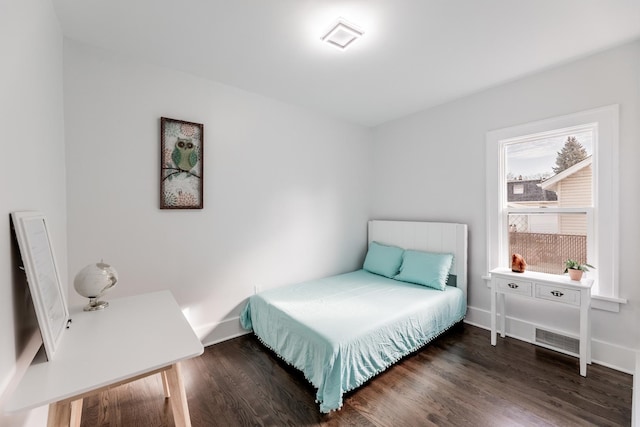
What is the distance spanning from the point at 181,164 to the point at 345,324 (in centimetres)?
192

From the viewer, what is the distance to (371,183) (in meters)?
4.08

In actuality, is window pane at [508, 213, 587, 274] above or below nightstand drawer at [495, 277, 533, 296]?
above

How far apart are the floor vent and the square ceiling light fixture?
2989 millimetres

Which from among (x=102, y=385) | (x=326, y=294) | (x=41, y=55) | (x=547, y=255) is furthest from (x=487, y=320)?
(x=41, y=55)

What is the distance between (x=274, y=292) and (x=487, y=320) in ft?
7.37

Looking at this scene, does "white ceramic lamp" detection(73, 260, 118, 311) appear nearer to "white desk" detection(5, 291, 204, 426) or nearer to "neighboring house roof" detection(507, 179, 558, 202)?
"white desk" detection(5, 291, 204, 426)

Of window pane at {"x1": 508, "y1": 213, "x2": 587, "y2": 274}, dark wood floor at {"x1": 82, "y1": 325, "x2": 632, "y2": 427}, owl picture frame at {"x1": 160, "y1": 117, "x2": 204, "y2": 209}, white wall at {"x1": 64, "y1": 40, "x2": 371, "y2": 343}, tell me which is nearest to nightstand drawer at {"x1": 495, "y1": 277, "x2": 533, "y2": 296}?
window pane at {"x1": 508, "y1": 213, "x2": 587, "y2": 274}

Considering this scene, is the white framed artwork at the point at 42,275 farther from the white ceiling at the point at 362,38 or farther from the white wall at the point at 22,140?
the white ceiling at the point at 362,38

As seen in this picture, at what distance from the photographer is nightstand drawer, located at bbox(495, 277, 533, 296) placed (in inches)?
94.3

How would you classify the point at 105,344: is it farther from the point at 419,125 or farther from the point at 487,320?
the point at 419,125

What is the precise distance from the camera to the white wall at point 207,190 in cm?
206

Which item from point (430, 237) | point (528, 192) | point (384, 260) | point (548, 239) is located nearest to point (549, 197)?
point (528, 192)

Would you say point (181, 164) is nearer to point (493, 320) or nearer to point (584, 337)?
point (493, 320)

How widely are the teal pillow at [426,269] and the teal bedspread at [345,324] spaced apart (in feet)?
0.25
